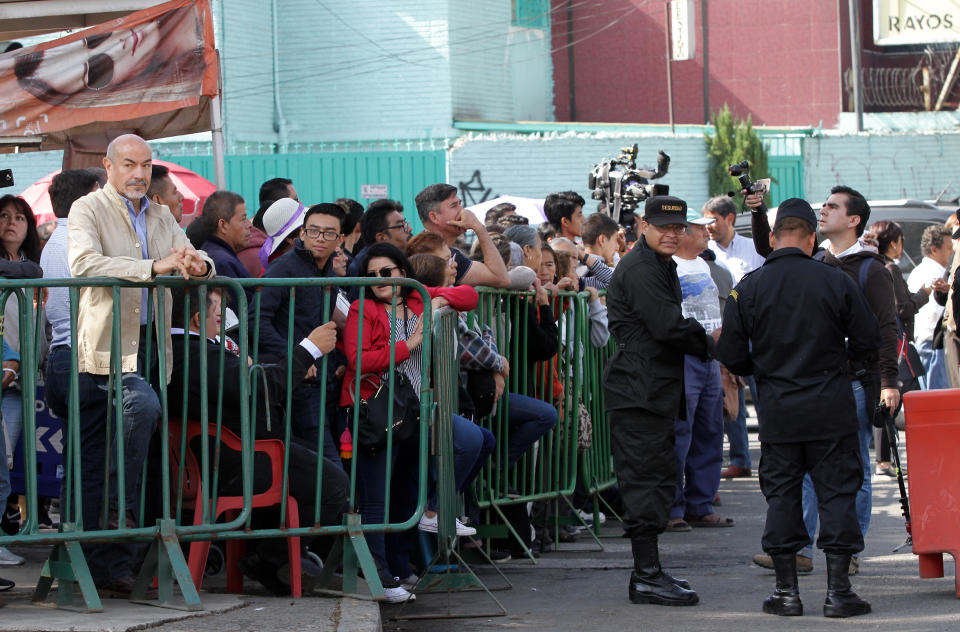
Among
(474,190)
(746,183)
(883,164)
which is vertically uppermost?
(883,164)

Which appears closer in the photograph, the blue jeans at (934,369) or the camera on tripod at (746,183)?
the camera on tripod at (746,183)

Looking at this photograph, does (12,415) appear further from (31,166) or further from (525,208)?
(31,166)

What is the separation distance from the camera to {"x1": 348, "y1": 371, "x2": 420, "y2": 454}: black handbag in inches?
243

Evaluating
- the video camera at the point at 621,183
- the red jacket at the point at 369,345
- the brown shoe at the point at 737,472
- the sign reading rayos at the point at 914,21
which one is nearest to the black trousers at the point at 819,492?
the red jacket at the point at 369,345

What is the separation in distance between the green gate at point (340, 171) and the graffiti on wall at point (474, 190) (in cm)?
48

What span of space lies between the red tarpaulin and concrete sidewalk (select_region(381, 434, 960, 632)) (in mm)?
3688

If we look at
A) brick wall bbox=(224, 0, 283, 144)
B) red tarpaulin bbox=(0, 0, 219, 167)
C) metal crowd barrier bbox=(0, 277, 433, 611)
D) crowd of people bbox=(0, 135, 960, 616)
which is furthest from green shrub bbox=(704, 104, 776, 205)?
metal crowd barrier bbox=(0, 277, 433, 611)

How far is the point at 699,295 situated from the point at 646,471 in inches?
111

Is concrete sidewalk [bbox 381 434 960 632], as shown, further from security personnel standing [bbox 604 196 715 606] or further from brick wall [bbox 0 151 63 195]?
brick wall [bbox 0 151 63 195]

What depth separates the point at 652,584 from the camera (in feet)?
21.7

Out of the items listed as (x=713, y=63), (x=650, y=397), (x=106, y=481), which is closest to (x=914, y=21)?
(x=713, y=63)

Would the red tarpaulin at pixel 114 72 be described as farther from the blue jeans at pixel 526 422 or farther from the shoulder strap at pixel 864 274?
the shoulder strap at pixel 864 274

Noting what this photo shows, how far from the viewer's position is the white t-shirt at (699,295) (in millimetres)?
9164

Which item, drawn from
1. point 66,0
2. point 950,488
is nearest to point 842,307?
point 950,488
